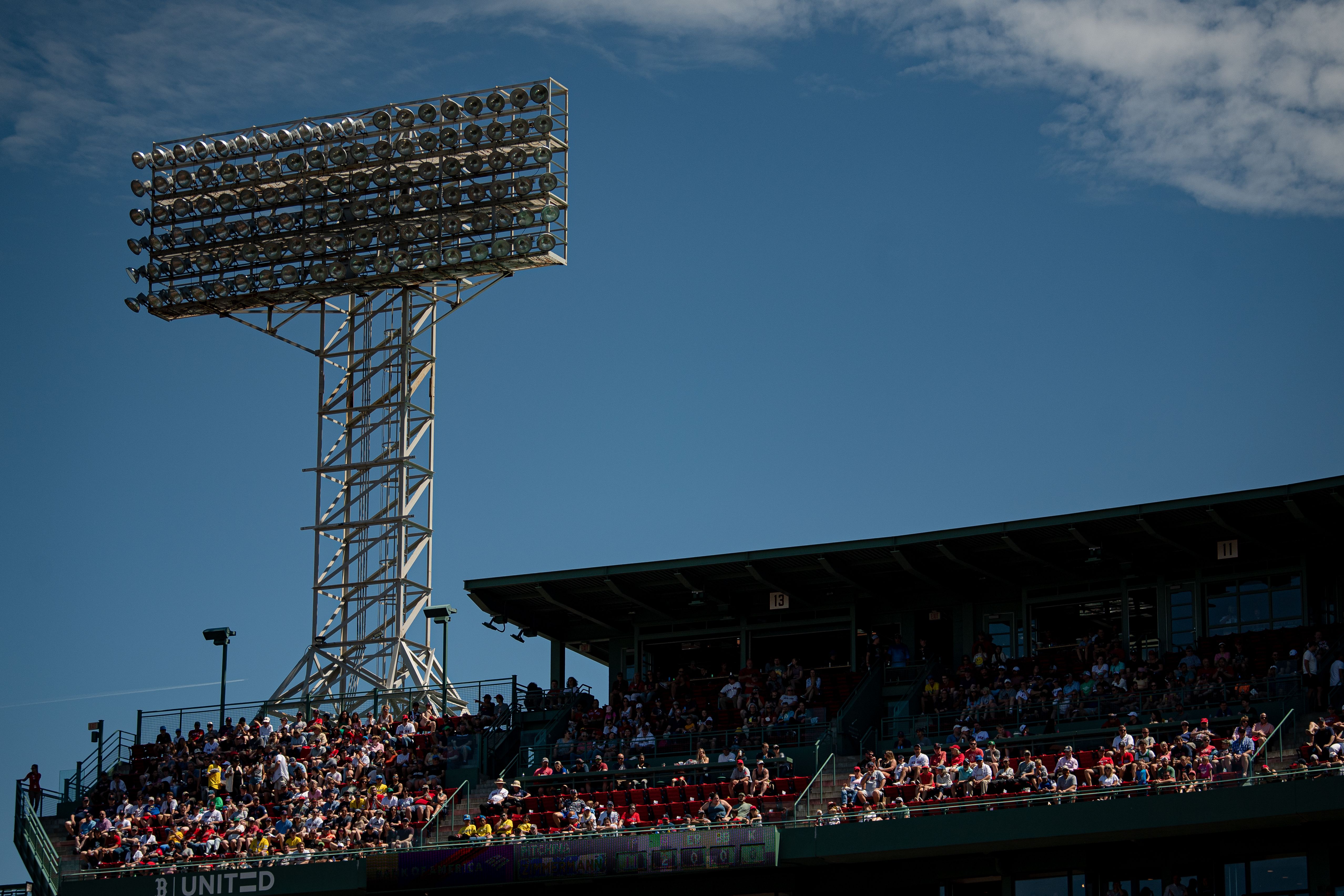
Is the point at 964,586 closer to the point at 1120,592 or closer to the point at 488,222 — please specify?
the point at 1120,592

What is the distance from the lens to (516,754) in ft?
133

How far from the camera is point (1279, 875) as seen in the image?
1246 inches

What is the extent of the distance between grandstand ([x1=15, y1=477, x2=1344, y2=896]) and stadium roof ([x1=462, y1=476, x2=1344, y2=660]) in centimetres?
7

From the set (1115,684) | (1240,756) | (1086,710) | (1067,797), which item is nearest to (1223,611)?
(1115,684)

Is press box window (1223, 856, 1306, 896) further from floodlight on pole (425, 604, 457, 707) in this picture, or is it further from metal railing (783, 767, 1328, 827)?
floodlight on pole (425, 604, 457, 707)

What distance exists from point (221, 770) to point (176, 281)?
14250 mm

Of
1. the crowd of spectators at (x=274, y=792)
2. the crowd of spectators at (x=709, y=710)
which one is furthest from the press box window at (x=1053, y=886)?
the crowd of spectators at (x=274, y=792)

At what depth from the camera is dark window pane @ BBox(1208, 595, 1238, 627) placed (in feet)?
129

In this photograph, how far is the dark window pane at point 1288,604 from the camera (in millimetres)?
38625

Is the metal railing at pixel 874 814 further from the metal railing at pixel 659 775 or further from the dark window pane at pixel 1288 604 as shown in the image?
the dark window pane at pixel 1288 604

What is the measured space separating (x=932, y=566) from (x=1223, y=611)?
584 cm

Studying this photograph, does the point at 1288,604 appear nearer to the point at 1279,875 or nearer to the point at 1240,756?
the point at 1279,875

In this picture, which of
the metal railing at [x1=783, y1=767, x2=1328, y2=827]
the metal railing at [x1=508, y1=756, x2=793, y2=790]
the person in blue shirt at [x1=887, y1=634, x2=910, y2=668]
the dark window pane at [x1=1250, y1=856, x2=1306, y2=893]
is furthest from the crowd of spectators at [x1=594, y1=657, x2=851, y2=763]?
the dark window pane at [x1=1250, y1=856, x2=1306, y2=893]

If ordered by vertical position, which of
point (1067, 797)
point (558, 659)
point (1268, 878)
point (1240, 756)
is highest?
point (558, 659)
